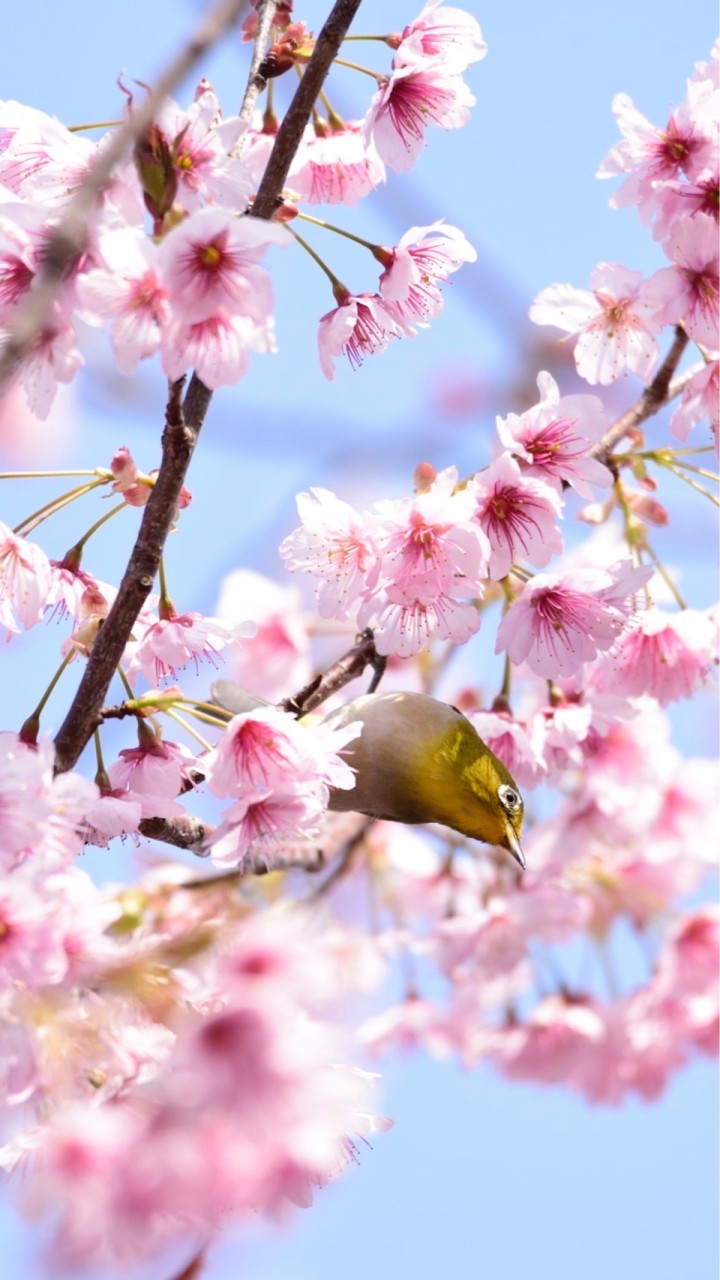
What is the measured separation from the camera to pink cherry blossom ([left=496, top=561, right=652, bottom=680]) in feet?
9.61

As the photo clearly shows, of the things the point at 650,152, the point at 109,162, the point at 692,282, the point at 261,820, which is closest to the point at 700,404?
the point at 692,282

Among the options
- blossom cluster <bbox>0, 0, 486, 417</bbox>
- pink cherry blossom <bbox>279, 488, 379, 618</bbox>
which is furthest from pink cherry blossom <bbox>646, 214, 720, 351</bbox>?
pink cherry blossom <bbox>279, 488, 379, 618</bbox>

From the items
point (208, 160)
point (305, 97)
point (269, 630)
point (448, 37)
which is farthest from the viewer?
point (269, 630)

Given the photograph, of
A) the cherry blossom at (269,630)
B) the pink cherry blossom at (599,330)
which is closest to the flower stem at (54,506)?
the pink cherry blossom at (599,330)

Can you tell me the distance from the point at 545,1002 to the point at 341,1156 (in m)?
3.15

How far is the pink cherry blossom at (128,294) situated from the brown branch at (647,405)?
1.47 m

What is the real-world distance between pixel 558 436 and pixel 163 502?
1.01 meters

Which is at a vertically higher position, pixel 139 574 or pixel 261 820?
pixel 139 574

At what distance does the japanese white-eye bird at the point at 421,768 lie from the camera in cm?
335

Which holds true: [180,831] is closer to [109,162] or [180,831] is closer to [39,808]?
[39,808]

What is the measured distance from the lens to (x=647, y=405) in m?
3.41

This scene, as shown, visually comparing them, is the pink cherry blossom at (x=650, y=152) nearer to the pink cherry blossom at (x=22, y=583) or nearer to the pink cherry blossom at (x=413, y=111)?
the pink cherry blossom at (x=413, y=111)

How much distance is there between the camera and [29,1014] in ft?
6.96

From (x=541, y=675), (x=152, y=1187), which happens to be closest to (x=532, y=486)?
(x=541, y=675)
